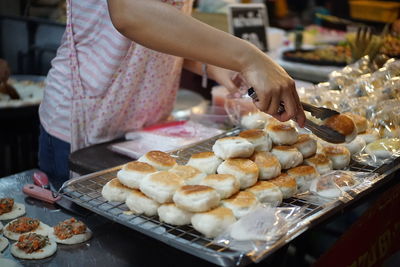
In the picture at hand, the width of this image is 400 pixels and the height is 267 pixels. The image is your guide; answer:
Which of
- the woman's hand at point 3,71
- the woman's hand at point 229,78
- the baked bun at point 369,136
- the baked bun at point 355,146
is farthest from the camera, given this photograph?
the woman's hand at point 3,71

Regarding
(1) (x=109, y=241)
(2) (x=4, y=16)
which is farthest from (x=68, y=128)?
(2) (x=4, y=16)

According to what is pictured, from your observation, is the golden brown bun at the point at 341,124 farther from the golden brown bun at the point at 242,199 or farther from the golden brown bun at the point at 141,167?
the golden brown bun at the point at 141,167

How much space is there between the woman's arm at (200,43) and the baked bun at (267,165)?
0.17 meters

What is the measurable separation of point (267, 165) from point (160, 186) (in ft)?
1.35

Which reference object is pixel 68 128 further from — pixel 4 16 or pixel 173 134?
pixel 4 16

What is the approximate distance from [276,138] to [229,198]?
1.55ft

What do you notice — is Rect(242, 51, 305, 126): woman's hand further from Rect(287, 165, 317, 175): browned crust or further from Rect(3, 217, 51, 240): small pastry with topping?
Rect(3, 217, 51, 240): small pastry with topping

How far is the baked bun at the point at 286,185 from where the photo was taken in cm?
167

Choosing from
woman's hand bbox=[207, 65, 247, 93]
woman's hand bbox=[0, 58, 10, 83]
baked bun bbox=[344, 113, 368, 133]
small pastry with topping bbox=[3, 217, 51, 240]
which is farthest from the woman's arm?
woman's hand bbox=[0, 58, 10, 83]

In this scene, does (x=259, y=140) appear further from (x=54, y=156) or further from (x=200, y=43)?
(x=54, y=156)

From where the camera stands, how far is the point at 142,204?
60.1 inches

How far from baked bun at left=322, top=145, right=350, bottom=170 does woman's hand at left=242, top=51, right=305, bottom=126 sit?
1.08 feet

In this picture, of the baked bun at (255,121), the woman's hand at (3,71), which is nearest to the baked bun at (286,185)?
the baked bun at (255,121)

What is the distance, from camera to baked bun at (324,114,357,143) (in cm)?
202
